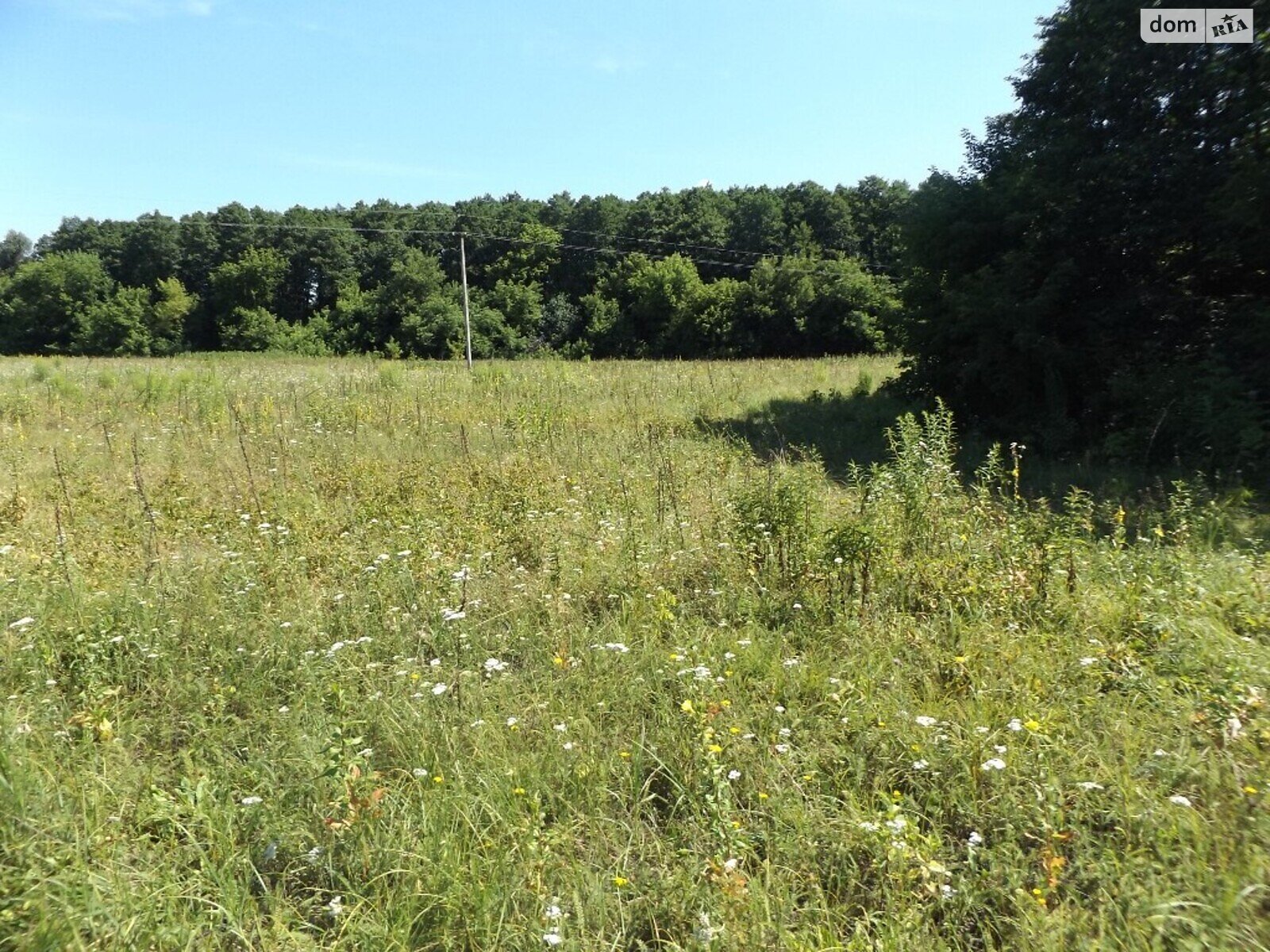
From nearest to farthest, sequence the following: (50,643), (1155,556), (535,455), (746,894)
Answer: (746,894)
(50,643)
(1155,556)
(535,455)

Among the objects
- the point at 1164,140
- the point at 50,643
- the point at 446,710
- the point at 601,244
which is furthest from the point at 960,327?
the point at 601,244

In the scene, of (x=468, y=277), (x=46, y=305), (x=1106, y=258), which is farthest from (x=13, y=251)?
(x=1106, y=258)

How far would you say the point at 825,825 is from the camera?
258cm

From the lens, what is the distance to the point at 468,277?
56.1 metres

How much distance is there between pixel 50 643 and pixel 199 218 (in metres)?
70.0

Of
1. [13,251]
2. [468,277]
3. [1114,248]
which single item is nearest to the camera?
[1114,248]

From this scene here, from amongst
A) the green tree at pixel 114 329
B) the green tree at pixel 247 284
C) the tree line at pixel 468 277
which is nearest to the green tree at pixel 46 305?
the tree line at pixel 468 277

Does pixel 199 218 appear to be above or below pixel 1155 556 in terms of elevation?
above

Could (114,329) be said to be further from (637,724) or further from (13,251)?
(637,724)

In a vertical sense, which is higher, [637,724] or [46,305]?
[46,305]

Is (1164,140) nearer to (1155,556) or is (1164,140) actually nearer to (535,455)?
(1155,556)

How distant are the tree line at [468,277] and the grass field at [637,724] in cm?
3737
